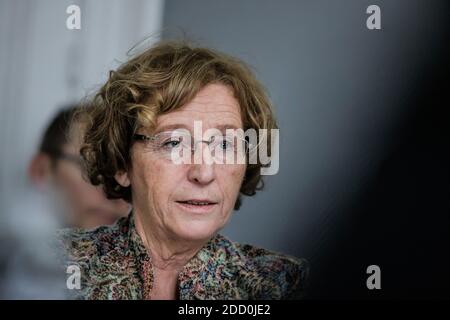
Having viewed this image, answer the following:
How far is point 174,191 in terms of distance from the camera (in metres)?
1.70

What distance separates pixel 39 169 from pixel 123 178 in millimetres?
277

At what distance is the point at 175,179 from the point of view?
170 centimetres

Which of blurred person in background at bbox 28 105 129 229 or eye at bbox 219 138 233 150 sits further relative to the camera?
blurred person in background at bbox 28 105 129 229

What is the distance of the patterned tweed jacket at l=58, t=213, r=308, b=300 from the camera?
1.75 meters

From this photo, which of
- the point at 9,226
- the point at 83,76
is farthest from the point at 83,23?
the point at 9,226

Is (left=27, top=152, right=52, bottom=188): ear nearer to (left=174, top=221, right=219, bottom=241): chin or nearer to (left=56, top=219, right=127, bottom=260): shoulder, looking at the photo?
(left=56, top=219, right=127, bottom=260): shoulder

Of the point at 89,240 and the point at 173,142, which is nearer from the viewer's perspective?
the point at 173,142

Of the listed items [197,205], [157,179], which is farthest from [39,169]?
[197,205]

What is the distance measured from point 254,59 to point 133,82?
1.18 ft

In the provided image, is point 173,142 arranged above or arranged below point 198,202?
above

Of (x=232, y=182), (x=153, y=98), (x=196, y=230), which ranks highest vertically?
(x=153, y=98)

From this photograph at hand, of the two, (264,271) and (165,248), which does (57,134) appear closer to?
(165,248)

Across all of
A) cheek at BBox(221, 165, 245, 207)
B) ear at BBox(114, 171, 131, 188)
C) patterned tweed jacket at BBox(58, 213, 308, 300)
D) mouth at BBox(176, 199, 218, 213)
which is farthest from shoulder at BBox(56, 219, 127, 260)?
cheek at BBox(221, 165, 245, 207)
